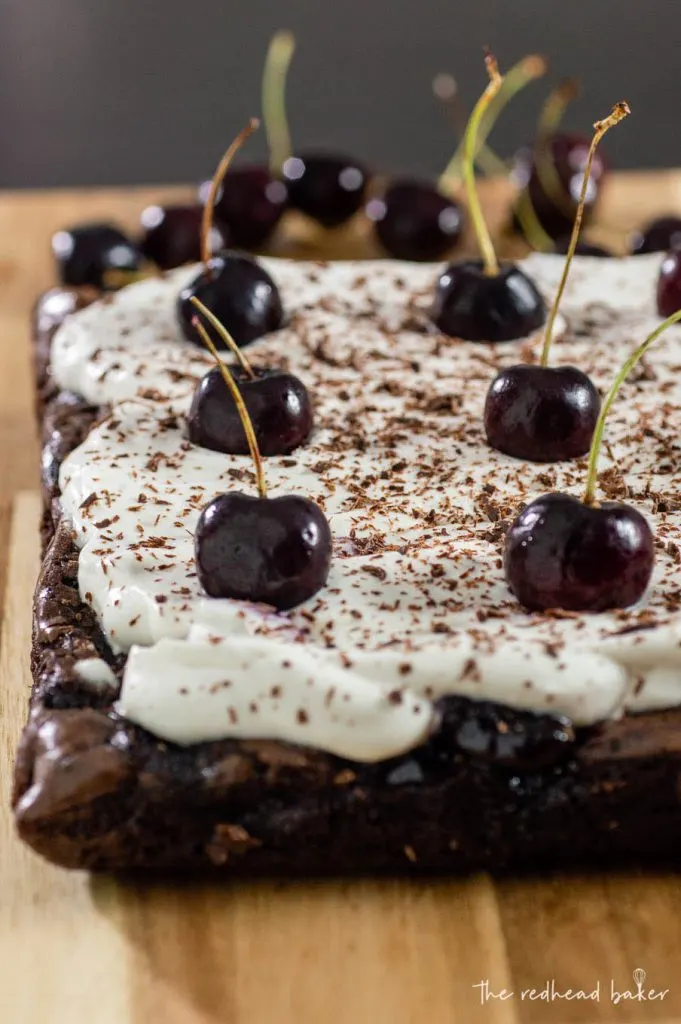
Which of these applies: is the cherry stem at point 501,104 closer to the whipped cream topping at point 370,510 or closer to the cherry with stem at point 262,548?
the whipped cream topping at point 370,510

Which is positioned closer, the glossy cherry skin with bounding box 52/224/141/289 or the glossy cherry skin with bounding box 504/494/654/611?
the glossy cherry skin with bounding box 504/494/654/611

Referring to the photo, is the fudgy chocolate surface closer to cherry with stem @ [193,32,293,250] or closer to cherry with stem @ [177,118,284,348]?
cherry with stem @ [177,118,284,348]

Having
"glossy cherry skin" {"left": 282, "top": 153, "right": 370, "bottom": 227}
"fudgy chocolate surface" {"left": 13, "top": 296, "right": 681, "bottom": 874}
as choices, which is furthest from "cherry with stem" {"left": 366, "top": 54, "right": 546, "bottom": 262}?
"fudgy chocolate surface" {"left": 13, "top": 296, "right": 681, "bottom": 874}

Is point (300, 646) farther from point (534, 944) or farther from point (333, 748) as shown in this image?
point (534, 944)

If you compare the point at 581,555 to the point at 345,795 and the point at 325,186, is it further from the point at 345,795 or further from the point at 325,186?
the point at 325,186

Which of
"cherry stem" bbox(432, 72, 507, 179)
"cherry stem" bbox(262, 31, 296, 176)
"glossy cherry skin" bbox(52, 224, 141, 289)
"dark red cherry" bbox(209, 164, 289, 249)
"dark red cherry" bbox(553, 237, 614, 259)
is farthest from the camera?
"cherry stem" bbox(262, 31, 296, 176)

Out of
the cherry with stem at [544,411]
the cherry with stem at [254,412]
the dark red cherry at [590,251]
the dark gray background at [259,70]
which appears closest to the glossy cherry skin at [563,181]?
the dark red cherry at [590,251]
